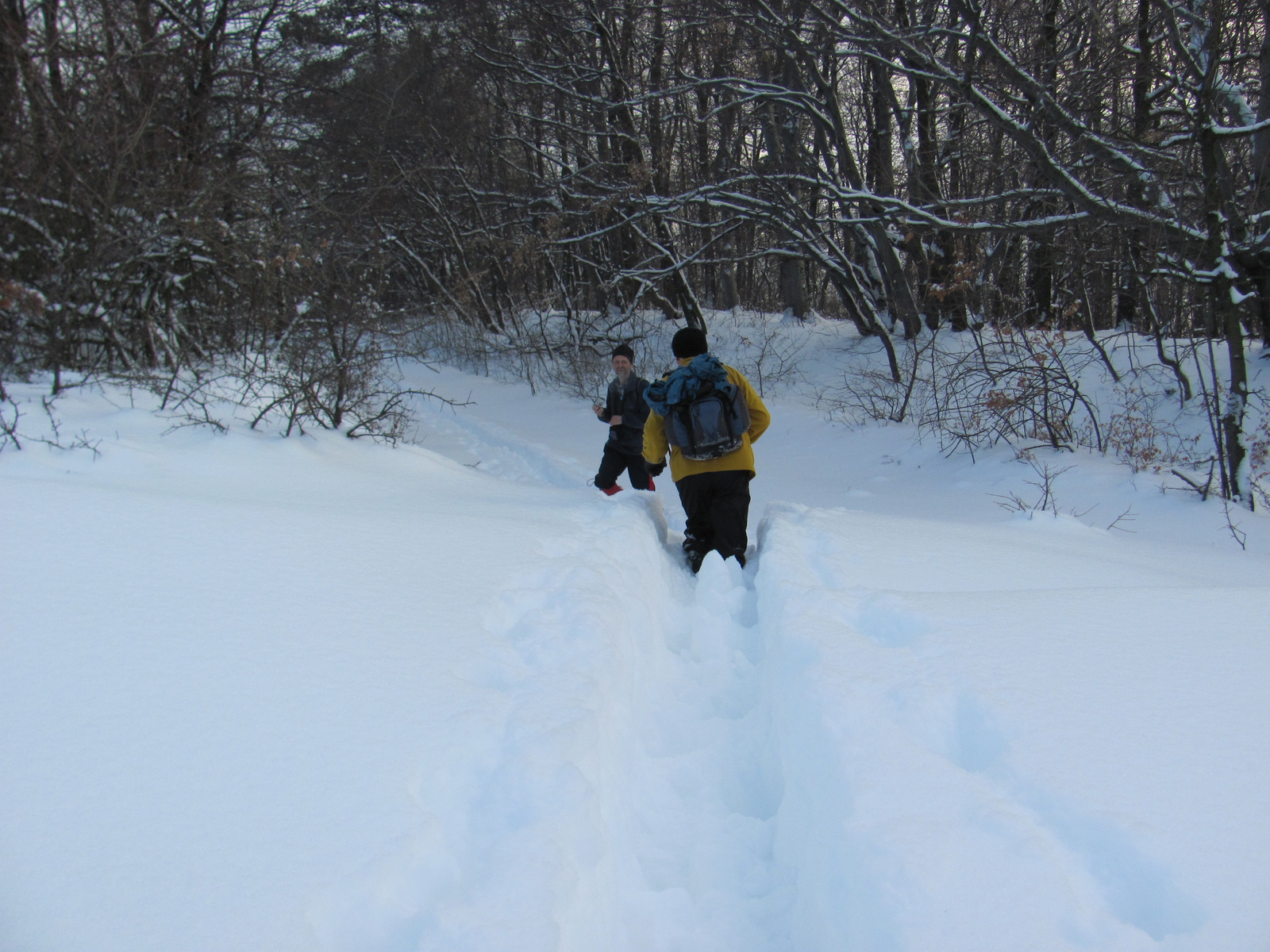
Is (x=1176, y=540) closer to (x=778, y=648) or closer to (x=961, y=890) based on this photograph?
(x=778, y=648)

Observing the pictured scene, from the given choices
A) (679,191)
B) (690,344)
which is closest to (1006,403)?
(690,344)

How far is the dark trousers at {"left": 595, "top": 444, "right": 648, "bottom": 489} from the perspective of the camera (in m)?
6.94

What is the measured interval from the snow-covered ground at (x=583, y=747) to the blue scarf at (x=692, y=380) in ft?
4.24

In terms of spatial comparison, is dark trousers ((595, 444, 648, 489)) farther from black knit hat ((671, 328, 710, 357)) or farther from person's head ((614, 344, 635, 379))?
black knit hat ((671, 328, 710, 357))

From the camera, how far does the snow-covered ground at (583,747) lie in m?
1.66

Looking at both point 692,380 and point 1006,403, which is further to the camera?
point 1006,403

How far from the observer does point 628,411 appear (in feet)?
22.1

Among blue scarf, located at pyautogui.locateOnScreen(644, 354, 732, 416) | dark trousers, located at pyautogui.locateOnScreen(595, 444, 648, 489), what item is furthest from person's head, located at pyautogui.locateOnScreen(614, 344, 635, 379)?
blue scarf, located at pyautogui.locateOnScreen(644, 354, 732, 416)

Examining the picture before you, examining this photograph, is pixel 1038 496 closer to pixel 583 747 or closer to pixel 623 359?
pixel 623 359

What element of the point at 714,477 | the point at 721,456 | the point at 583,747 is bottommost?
the point at 583,747

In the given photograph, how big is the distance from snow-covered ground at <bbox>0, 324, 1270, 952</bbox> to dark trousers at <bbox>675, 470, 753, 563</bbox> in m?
0.82

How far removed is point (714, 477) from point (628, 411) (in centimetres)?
185

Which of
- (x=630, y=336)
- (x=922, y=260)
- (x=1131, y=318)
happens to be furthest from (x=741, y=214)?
(x=1131, y=318)

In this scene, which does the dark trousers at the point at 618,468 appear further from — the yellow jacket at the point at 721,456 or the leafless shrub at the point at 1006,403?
the leafless shrub at the point at 1006,403
